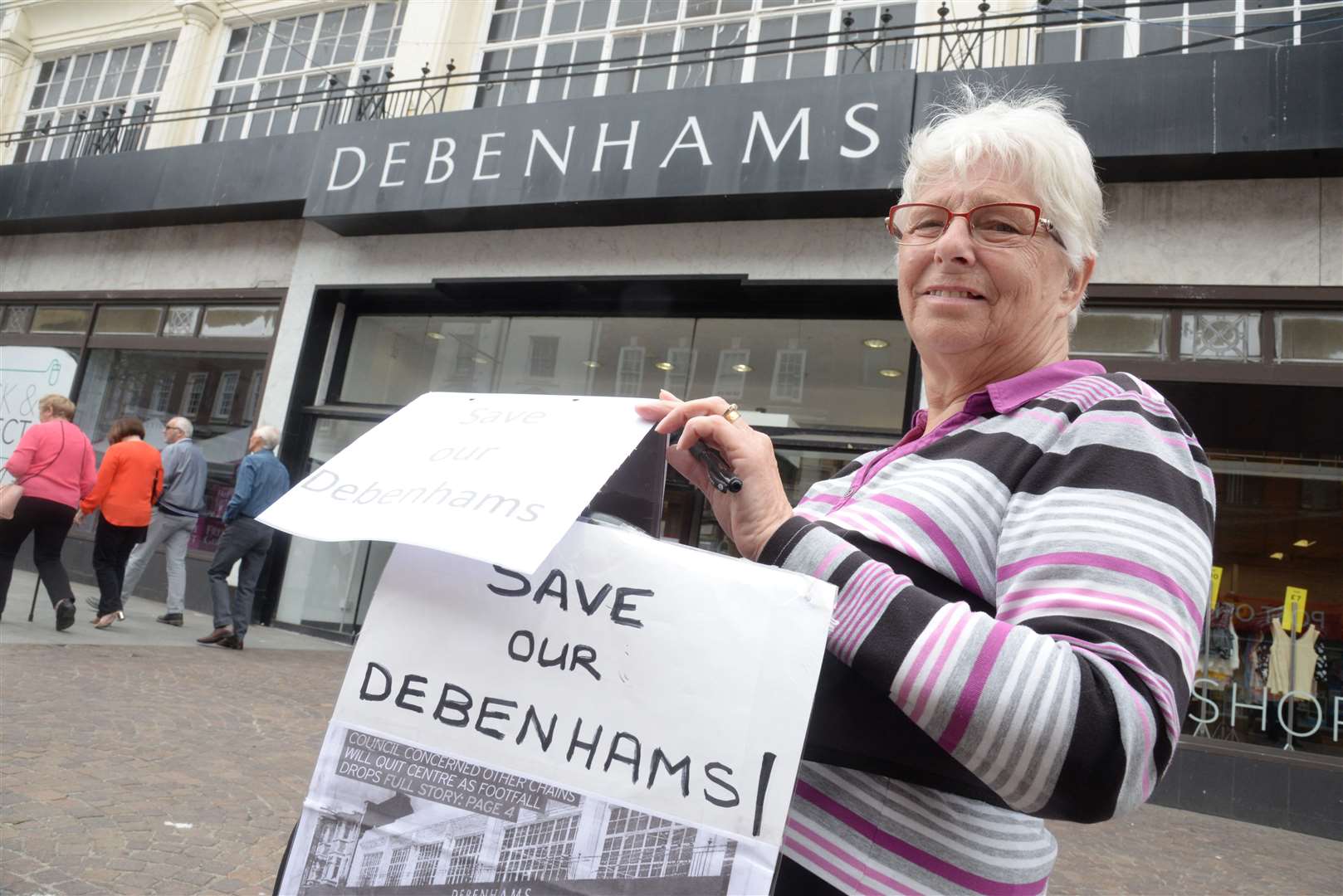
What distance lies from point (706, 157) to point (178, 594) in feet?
21.8

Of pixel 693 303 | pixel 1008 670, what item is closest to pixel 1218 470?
pixel 693 303

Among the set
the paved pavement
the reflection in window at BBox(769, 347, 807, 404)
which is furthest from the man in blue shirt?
the reflection in window at BBox(769, 347, 807, 404)

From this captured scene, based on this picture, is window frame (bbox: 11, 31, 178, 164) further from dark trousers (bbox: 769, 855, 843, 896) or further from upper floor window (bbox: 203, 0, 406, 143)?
dark trousers (bbox: 769, 855, 843, 896)

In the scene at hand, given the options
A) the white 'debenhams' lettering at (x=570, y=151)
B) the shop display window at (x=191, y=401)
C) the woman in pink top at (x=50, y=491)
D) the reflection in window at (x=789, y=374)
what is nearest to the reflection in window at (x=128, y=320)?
the shop display window at (x=191, y=401)

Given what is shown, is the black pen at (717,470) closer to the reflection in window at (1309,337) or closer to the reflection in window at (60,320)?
the reflection in window at (1309,337)

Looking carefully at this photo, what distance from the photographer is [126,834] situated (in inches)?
134

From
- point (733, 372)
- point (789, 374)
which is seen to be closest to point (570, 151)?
point (733, 372)

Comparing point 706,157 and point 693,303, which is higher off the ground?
point 706,157

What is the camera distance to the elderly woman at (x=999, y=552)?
0.81 meters

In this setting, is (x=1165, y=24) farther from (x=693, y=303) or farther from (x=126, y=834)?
(x=126, y=834)

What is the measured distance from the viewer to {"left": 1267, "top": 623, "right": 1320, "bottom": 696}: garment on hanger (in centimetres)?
656

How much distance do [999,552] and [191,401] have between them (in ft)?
38.9

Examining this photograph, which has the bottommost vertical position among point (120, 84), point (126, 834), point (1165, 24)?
point (126, 834)

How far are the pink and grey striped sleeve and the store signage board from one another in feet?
0.27
